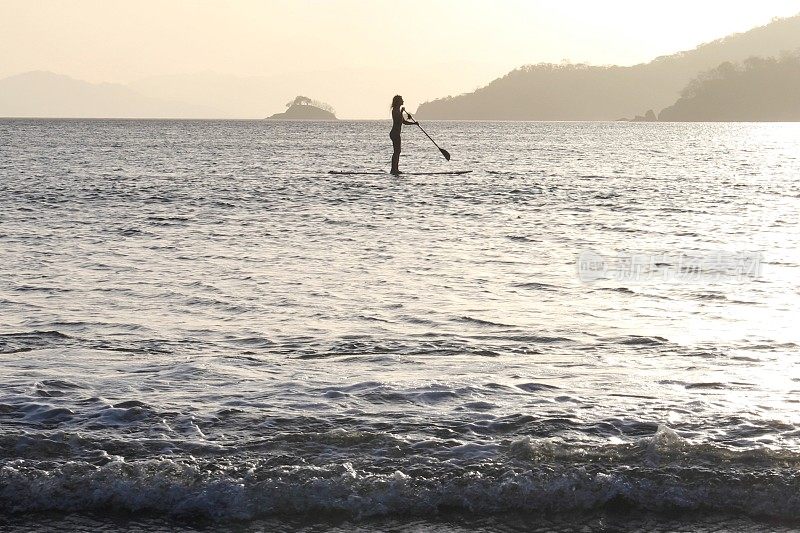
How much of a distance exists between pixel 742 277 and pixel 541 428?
9101 millimetres

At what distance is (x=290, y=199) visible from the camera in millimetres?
32125

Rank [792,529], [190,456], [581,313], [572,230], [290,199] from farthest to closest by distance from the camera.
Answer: [290,199] → [572,230] → [581,313] → [190,456] → [792,529]

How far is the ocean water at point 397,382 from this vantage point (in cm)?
596

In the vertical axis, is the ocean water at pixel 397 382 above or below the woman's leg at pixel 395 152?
below

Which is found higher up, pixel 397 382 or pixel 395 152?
pixel 395 152

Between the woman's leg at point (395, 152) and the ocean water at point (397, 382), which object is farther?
the woman's leg at point (395, 152)

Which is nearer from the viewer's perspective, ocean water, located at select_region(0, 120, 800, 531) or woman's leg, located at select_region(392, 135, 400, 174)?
ocean water, located at select_region(0, 120, 800, 531)

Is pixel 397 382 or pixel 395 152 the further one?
pixel 395 152

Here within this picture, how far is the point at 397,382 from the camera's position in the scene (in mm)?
8562

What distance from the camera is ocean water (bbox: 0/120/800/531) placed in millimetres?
5957

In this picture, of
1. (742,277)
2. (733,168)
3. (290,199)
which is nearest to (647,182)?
(733,168)

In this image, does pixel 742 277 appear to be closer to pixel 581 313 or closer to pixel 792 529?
pixel 581 313

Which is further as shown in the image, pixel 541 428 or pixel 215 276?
pixel 215 276

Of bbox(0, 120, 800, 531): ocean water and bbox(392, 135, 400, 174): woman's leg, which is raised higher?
bbox(392, 135, 400, 174): woman's leg
